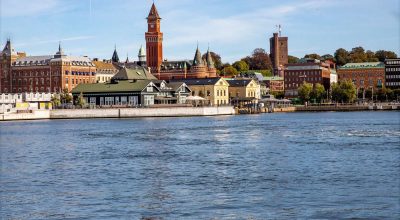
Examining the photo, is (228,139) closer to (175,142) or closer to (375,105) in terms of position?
(175,142)

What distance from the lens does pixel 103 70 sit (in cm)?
17825

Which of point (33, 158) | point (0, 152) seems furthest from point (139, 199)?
point (0, 152)

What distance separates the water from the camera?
23.7 m

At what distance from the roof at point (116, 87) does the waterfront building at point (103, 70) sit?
123ft

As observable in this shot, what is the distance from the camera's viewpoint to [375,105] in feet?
560

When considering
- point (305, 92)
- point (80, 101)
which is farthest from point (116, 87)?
point (305, 92)

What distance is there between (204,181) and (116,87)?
102m

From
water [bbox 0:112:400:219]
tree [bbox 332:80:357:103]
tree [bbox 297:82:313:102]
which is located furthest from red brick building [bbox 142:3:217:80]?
water [bbox 0:112:400:219]

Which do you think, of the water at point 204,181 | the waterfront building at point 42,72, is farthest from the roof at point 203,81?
the water at point 204,181

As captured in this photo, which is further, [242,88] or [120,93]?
[242,88]

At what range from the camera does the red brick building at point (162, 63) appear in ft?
601

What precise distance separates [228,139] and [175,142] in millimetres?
5128

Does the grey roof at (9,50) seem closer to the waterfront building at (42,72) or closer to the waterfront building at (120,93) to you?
the waterfront building at (42,72)

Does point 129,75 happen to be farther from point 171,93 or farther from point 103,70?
point 103,70
